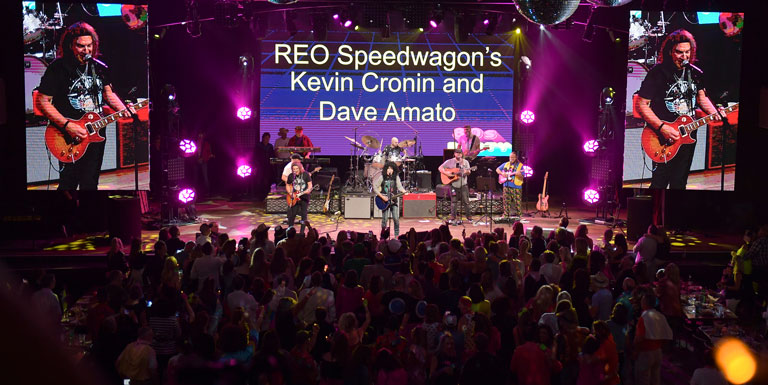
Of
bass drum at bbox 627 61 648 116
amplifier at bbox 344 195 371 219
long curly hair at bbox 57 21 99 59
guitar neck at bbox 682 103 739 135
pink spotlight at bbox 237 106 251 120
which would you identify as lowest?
amplifier at bbox 344 195 371 219

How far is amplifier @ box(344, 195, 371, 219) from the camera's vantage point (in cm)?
1581

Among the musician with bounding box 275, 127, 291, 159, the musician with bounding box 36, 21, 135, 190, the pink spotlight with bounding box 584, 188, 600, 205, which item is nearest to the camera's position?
the musician with bounding box 36, 21, 135, 190

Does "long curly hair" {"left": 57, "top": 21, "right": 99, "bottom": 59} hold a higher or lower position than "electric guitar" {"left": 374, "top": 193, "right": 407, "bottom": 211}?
higher

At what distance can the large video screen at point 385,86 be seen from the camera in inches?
713

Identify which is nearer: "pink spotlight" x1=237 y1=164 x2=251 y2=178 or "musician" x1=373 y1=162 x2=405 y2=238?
"musician" x1=373 y1=162 x2=405 y2=238

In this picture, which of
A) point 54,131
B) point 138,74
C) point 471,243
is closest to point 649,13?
point 471,243

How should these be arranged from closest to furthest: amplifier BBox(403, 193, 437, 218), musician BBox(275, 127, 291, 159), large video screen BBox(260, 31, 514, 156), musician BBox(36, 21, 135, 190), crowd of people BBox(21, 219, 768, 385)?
crowd of people BBox(21, 219, 768, 385) < musician BBox(36, 21, 135, 190) < amplifier BBox(403, 193, 437, 218) < musician BBox(275, 127, 291, 159) < large video screen BBox(260, 31, 514, 156)

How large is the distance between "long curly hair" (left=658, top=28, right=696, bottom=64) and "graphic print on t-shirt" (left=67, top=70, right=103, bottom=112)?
34.3ft

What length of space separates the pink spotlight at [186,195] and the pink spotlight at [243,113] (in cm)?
390

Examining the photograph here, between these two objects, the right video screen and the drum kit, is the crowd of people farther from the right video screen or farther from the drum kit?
the drum kit

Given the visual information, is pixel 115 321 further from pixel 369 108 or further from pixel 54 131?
pixel 369 108

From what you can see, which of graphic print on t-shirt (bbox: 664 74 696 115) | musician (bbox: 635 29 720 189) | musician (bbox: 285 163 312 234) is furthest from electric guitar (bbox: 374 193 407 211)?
graphic print on t-shirt (bbox: 664 74 696 115)

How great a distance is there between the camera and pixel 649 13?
531 inches

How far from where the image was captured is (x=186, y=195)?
14.4 m
